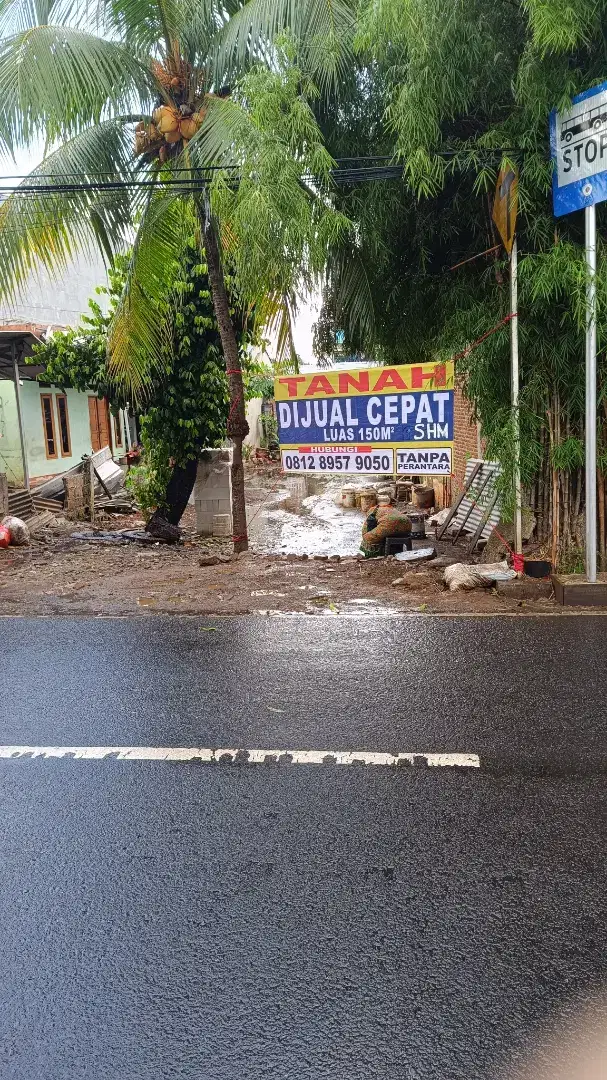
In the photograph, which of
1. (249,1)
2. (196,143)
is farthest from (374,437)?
(249,1)

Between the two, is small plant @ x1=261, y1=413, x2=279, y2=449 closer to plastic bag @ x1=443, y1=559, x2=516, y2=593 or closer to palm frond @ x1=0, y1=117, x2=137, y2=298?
palm frond @ x1=0, y1=117, x2=137, y2=298

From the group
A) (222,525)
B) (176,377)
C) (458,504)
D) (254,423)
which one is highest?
(176,377)

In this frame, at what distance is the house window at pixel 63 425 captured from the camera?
21.6 m

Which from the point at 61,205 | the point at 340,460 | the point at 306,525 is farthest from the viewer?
the point at 306,525

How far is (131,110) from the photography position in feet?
32.5

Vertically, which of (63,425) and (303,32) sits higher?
(303,32)

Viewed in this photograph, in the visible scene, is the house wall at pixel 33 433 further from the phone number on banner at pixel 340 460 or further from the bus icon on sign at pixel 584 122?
the bus icon on sign at pixel 584 122

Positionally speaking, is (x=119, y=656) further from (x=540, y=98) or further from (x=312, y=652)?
(x=540, y=98)

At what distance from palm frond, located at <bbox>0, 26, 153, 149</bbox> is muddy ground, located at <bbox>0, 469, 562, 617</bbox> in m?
4.97

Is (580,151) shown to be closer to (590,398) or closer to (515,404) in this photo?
(590,398)

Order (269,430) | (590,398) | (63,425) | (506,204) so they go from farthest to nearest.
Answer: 1. (269,430)
2. (63,425)
3. (506,204)
4. (590,398)

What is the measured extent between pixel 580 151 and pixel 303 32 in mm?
3522

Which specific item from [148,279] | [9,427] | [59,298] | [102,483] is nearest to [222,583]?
[148,279]

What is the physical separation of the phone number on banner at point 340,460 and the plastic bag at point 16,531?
491 centimetres
